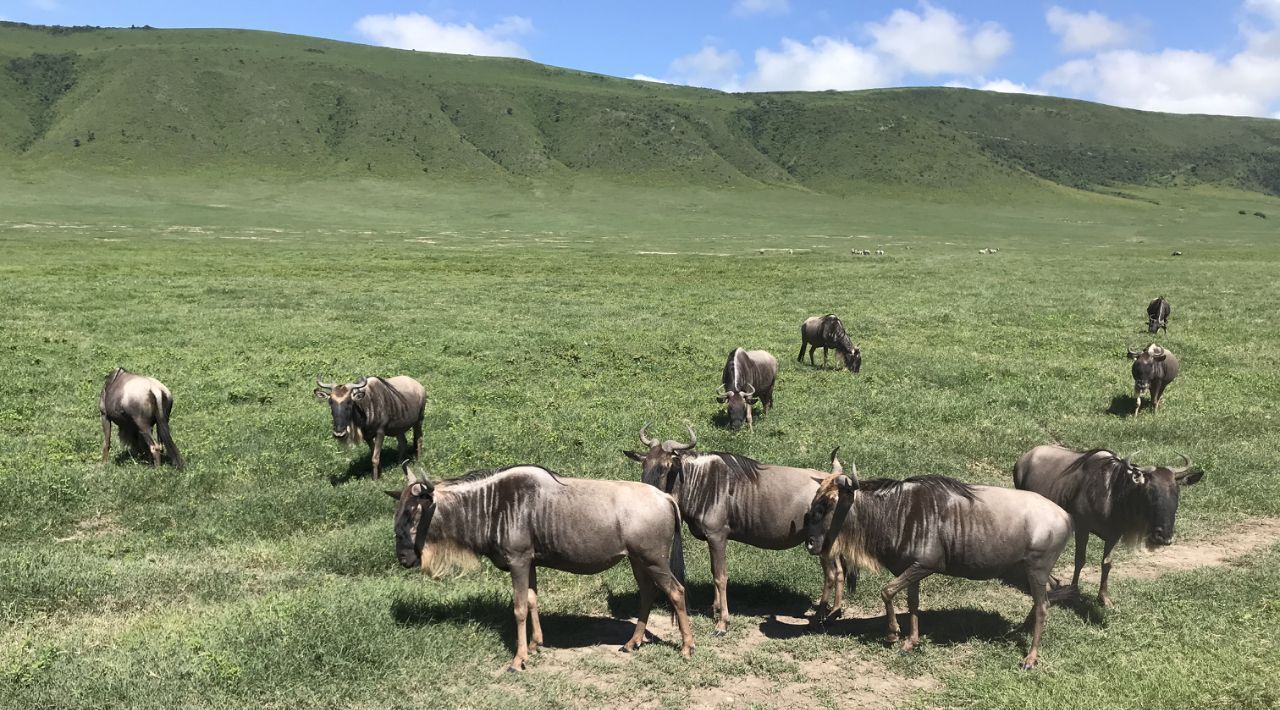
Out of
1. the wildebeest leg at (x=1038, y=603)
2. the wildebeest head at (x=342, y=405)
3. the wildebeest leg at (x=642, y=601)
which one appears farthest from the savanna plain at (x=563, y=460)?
the wildebeest head at (x=342, y=405)

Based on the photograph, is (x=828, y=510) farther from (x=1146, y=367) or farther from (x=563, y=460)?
(x=1146, y=367)

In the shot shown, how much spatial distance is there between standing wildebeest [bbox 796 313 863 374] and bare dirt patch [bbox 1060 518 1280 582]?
11615 mm

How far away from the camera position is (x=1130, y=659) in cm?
823

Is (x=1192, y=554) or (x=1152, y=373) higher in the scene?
(x=1152, y=373)

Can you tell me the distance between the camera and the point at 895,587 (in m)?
8.79

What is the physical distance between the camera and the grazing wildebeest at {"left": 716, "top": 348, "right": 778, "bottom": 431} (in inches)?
677

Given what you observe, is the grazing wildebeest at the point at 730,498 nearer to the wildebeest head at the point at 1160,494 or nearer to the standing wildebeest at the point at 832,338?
the wildebeest head at the point at 1160,494

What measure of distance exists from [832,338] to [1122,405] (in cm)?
781

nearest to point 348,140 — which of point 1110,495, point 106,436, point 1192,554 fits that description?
point 106,436

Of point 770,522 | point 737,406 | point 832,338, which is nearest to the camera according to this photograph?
point 770,522

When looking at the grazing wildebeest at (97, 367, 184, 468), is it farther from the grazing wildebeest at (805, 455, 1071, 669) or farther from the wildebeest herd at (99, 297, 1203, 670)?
the grazing wildebeest at (805, 455, 1071, 669)

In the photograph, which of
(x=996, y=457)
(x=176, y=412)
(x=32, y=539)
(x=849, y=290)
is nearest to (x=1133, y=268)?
(x=849, y=290)

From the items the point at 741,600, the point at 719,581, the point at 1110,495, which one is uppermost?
the point at 1110,495

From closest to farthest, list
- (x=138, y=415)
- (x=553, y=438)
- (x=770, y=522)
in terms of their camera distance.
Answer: (x=770, y=522) → (x=138, y=415) → (x=553, y=438)
